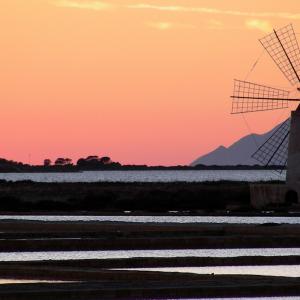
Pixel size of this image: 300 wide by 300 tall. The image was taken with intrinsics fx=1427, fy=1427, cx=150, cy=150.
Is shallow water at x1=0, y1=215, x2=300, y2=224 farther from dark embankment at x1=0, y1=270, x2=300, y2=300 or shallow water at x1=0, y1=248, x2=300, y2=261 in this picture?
dark embankment at x1=0, y1=270, x2=300, y2=300

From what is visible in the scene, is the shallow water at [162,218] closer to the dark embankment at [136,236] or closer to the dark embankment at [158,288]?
the dark embankment at [136,236]

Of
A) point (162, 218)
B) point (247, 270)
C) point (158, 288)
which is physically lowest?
point (162, 218)

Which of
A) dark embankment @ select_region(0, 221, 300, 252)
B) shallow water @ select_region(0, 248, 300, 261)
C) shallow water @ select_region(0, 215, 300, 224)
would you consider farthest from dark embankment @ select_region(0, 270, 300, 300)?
shallow water @ select_region(0, 215, 300, 224)

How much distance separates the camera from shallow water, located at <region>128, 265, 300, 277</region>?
1909 centimetres

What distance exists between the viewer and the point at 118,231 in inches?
1083

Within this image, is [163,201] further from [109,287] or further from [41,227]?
[109,287]

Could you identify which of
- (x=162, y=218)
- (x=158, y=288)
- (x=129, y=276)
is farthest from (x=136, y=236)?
(x=162, y=218)

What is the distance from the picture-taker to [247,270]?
64.1 feet

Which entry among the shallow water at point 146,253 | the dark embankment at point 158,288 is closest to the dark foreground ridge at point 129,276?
the dark embankment at point 158,288

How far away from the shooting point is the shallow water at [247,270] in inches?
751

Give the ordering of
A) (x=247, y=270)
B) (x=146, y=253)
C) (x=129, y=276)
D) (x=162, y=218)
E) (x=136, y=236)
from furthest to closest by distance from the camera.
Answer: (x=162, y=218) → (x=136, y=236) → (x=146, y=253) → (x=247, y=270) → (x=129, y=276)

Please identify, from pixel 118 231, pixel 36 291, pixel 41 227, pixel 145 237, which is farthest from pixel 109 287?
pixel 41 227

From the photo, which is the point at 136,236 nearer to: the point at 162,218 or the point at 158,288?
the point at 158,288

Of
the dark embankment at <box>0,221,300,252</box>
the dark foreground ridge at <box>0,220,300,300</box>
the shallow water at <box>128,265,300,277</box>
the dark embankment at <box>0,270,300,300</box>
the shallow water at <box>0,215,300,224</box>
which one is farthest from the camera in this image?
the shallow water at <box>0,215,300,224</box>
